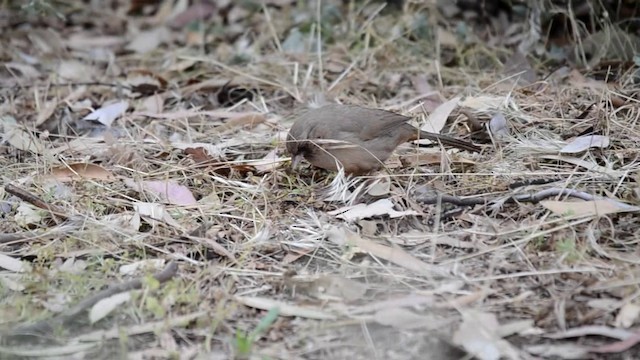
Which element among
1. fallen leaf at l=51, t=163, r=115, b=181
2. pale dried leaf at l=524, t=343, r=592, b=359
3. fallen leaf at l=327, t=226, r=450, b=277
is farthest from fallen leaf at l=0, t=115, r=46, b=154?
pale dried leaf at l=524, t=343, r=592, b=359

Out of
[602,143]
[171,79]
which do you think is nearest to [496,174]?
[602,143]

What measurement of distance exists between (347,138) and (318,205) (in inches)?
15.2

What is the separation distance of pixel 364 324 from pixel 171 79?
10.5 feet

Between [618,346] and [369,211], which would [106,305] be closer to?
[369,211]

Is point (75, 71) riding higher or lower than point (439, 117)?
lower

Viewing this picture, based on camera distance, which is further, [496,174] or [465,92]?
[465,92]

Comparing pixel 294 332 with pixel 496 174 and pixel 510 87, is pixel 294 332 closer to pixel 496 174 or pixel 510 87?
pixel 496 174

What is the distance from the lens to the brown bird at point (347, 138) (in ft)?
13.5

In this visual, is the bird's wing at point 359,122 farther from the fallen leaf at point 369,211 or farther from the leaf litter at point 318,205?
the fallen leaf at point 369,211

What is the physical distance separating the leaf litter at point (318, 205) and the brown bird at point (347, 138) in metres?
0.09

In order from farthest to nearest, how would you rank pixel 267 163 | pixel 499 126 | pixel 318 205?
pixel 499 126
pixel 267 163
pixel 318 205

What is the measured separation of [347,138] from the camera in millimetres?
4156

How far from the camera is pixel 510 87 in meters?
5.17

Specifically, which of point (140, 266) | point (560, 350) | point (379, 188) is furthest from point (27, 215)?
point (560, 350)
